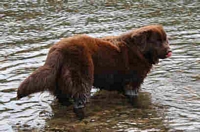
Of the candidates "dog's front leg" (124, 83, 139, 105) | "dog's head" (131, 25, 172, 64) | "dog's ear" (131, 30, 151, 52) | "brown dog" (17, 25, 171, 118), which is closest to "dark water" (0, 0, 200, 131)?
"dog's front leg" (124, 83, 139, 105)

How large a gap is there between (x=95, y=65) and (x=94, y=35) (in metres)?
5.85

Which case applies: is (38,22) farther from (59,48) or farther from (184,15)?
(59,48)

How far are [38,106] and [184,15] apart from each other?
1014 centimetres

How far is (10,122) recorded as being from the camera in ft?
24.1

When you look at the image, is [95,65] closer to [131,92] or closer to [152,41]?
[131,92]

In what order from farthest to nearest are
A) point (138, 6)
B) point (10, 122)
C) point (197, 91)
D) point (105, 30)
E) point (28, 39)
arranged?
point (138, 6), point (105, 30), point (28, 39), point (197, 91), point (10, 122)

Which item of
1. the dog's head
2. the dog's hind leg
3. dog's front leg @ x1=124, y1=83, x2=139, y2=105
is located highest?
the dog's head

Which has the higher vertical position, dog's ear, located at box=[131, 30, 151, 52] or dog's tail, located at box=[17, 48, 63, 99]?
dog's ear, located at box=[131, 30, 151, 52]

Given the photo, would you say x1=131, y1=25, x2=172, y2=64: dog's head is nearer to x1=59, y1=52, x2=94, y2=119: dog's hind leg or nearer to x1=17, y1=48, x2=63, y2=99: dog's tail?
x1=59, y1=52, x2=94, y2=119: dog's hind leg

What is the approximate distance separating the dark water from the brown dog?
1.94 ft

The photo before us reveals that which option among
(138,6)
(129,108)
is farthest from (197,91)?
(138,6)

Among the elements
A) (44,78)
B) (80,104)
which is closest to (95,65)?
(80,104)

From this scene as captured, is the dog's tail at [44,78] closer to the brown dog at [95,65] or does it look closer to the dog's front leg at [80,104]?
the brown dog at [95,65]

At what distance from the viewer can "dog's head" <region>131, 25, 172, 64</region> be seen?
8289 millimetres
